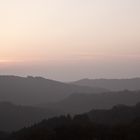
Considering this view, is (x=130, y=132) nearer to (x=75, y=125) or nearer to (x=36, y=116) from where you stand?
(x=75, y=125)

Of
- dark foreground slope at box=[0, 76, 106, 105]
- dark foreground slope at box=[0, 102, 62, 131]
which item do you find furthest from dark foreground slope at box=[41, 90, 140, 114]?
dark foreground slope at box=[0, 76, 106, 105]

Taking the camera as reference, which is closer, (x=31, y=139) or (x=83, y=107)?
(x=31, y=139)

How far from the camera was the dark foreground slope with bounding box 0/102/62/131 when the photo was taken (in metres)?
103

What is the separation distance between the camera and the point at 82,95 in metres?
152

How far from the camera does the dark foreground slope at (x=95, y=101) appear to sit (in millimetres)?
129125

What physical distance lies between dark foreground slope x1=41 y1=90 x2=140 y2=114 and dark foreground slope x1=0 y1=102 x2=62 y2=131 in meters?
16.1

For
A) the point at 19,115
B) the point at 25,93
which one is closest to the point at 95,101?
Result: the point at 19,115

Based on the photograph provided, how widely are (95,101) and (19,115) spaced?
38.0 metres

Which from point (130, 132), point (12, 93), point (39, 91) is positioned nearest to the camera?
point (130, 132)

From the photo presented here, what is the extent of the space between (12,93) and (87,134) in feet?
463

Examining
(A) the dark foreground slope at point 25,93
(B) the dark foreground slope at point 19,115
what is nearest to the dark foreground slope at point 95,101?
(B) the dark foreground slope at point 19,115

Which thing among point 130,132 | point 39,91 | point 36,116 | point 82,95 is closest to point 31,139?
point 130,132

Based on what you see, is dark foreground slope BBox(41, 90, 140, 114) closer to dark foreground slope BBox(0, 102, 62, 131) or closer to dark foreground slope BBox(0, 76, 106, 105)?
dark foreground slope BBox(0, 102, 62, 131)

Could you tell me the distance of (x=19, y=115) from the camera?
110 m
